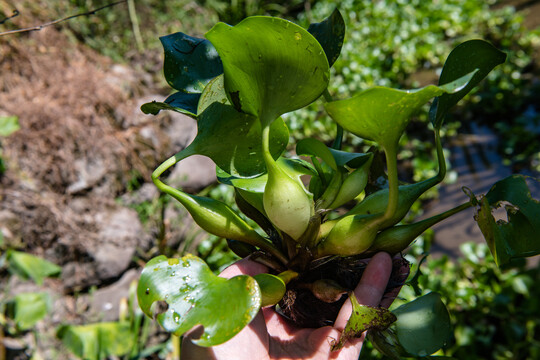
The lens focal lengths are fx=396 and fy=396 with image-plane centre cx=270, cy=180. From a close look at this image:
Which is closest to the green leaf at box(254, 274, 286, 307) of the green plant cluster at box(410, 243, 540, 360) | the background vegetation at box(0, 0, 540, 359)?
the background vegetation at box(0, 0, 540, 359)

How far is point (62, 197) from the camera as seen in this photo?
2.14 metres

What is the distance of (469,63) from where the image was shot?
1.99ft

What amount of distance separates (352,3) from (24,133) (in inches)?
119

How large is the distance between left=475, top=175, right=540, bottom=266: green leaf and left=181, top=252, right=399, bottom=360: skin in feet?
0.56

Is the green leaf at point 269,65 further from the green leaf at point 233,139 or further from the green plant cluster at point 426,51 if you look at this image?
the green plant cluster at point 426,51

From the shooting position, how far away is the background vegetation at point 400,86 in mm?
1415

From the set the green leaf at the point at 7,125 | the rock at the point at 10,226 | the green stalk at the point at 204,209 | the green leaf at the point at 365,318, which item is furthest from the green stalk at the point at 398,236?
the rock at the point at 10,226

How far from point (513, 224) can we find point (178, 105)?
2.02ft

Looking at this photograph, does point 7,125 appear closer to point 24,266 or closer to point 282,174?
point 24,266

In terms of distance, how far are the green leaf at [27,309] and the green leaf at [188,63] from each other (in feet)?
3.61

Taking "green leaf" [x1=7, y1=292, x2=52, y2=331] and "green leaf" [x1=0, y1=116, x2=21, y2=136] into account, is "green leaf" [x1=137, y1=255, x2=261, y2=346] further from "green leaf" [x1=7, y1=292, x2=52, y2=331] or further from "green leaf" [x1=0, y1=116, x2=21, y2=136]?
"green leaf" [x1=0, y1=116, x2=21, y2=136]

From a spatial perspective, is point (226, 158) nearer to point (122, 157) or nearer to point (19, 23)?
point (122, 157)

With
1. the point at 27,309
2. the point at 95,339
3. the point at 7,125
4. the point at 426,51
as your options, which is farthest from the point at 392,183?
the point at 426,51

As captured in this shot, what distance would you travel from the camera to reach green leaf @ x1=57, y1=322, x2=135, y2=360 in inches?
50.4
